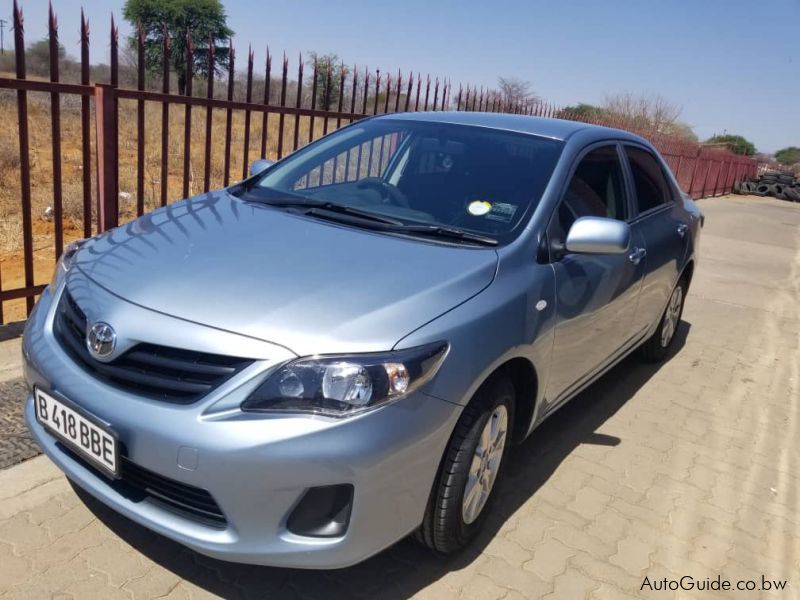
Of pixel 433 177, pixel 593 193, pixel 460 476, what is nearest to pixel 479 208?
pixel 433 177

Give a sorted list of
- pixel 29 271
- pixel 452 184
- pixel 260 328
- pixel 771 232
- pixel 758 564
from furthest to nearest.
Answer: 1. pixel 771 232
2. pixel 29 271
3. pixel 452 184
4. pixel 758 564
5. pixel 260 328

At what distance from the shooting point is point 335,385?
1.97 m

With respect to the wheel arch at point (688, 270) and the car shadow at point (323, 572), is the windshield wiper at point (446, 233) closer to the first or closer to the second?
the car shadow at point (323, 572)

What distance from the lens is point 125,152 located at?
14812 mm

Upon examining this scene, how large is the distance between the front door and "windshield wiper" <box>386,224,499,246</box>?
1.11 feet

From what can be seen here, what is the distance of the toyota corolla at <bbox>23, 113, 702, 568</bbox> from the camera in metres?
1.95

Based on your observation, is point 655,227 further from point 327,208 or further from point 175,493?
point 175,493

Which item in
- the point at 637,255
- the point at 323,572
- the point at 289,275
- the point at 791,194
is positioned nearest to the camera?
the point at 289,275

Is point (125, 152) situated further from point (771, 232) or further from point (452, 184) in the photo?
point (771, 232)

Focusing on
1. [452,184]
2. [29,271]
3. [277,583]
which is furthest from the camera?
[29,271]

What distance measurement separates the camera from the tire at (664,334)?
16.0ft

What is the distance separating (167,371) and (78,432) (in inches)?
15.6

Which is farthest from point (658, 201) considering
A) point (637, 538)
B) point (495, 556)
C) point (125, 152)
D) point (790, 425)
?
point (125, 152)

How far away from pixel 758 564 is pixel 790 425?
1.88 m
